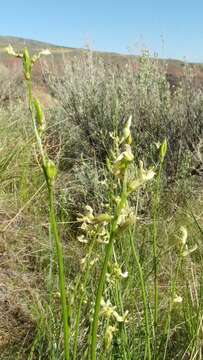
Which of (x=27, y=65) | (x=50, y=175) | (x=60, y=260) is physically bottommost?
(x=60, y=260)

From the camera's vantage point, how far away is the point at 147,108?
3893 millimetres

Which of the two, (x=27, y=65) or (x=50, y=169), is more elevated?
(x=27, y=65)

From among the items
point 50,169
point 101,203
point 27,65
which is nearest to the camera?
point 50,169

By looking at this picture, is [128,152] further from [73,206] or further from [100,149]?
[100,149]

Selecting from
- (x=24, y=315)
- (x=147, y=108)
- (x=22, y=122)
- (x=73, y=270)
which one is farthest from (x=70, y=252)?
(x=22, y=122)

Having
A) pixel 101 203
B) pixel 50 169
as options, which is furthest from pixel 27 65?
pixel 101 203

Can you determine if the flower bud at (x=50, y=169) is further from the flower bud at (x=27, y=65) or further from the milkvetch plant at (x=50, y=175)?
the flower bud at (x=27, y=65)

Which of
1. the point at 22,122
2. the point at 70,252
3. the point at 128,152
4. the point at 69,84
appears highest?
the point at 128,152

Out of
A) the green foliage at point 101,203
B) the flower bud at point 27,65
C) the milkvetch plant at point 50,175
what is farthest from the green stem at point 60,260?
the green foliage at point 101,203

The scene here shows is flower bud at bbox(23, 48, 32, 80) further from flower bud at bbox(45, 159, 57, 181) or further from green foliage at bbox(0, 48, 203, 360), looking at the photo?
green foliage at bbox(0, 48, 203, 360)

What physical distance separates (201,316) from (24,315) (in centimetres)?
95

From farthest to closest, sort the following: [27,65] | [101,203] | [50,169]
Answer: [101,203] < [27,65] < [50,169]

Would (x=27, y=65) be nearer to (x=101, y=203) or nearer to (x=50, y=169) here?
(x=50, y=169)

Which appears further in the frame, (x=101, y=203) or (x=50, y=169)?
(x=101, y=203)
